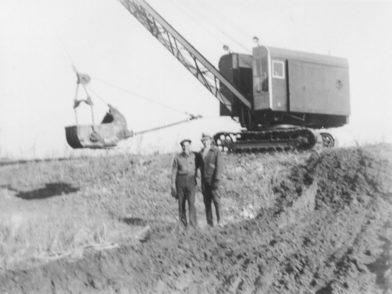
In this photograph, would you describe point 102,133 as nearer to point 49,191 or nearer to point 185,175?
point 185,175

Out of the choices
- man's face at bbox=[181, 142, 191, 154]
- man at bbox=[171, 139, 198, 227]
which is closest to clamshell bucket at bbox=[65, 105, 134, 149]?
man at bbox=[171, 139, 198, 227]

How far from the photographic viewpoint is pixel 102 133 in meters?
12.2

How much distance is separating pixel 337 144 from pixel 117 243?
8.62 meters

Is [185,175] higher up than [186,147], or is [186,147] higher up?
[186,147]

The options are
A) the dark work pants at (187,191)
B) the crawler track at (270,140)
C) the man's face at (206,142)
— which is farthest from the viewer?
the crawler track at (270,140)

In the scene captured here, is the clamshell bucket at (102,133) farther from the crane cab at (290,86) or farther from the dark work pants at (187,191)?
the crane cab at (290,86)

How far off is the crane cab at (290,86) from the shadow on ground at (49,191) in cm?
498

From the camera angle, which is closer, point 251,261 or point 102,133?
point 251,261

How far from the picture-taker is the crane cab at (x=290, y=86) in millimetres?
15734

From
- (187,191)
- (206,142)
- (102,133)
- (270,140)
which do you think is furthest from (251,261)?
(270,140)

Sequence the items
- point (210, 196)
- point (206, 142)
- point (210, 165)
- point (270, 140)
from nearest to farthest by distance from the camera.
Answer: point (206, 142) < point (210, 165) < point (210, 196) < point (270, 140)

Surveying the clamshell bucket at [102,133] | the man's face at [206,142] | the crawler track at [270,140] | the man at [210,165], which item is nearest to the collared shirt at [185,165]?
the man at [210,165]

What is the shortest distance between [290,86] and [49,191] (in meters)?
6.84

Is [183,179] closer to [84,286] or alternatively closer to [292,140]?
[84,286]
